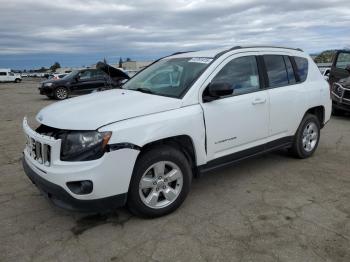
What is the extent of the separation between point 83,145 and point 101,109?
0.53 m

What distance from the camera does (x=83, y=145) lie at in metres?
3.37

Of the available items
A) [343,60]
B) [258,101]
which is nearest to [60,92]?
[343,60]

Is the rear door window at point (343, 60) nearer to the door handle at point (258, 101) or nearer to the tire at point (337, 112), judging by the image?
the tire at point (337, 112)

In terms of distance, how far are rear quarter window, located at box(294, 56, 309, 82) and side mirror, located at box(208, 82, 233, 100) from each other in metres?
1.96

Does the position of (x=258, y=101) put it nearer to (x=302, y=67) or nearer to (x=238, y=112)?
(x=238, y=112)

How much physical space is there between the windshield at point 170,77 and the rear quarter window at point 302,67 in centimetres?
184

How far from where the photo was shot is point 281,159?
19.3 ft

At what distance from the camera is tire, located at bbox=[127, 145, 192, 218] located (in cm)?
361

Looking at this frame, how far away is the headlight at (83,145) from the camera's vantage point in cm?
332

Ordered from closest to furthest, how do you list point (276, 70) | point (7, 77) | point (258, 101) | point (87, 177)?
point (87, 177)
point (258, 101)
point (276, 70)
point (7, 77)

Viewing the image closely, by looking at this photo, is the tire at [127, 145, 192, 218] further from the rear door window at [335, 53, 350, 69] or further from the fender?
the rear door window at [335, 53, 350, 69]

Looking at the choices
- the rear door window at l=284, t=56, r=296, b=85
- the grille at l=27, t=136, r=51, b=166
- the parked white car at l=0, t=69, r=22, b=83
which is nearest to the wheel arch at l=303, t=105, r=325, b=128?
the rear door window at l=284, t=56, r=296, b=85

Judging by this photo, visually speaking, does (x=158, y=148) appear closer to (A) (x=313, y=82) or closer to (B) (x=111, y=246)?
(B) (x=111, y=246)

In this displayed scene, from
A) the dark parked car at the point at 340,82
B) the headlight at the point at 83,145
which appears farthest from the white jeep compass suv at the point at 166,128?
the dark parked car at the point at 340,82
